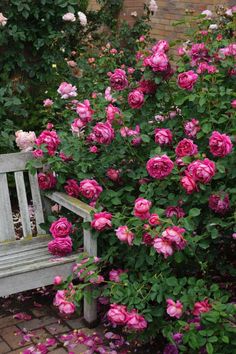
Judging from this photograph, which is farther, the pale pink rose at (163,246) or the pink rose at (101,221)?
the pink rose at (101,221)

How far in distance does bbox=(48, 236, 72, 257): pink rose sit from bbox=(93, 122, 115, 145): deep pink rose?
1.91 feet

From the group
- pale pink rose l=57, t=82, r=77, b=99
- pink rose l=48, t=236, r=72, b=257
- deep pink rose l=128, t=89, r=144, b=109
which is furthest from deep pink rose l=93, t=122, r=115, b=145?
pale pink rose l=57, t=82, r=77, b=99

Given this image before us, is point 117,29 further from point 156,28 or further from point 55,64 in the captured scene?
point 55,64

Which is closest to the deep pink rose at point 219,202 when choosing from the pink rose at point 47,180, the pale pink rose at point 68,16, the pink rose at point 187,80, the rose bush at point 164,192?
the rose bush at point 164,192

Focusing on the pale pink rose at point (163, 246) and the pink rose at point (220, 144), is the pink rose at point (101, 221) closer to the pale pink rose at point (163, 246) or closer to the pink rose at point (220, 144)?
the pale pink rose at point (163, 246)

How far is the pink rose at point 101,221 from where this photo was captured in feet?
10.1

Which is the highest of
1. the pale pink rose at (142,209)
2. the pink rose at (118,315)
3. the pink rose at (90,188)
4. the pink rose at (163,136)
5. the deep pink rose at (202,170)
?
the pink rose at (163,136)

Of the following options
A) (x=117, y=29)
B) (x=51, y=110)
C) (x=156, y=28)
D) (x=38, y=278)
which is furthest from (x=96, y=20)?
(x=38, y=278)

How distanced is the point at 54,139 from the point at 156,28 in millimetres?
6128

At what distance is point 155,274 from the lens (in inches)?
118

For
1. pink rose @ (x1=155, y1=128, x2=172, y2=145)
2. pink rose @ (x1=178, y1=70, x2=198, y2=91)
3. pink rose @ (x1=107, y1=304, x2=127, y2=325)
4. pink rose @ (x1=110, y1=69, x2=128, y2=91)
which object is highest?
pink rose @ (x1=110, y1=69, x2=128, y2=91)

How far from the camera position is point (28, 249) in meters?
3.53

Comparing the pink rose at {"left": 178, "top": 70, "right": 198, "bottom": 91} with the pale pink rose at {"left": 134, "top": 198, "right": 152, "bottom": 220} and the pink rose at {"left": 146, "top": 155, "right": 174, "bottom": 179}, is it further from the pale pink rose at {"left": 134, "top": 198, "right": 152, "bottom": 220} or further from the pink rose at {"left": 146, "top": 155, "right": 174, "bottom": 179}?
the pale pink rose at {"left": 134, "top": 198, "right": 152, "bottom": 220}

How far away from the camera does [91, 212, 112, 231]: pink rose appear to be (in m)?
3.07
